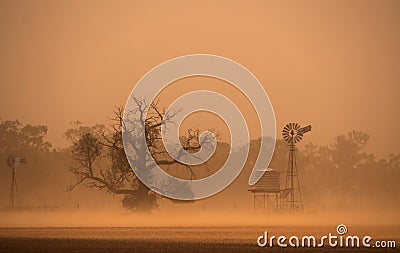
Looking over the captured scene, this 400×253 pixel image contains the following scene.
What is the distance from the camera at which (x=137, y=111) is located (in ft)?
154

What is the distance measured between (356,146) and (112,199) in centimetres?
2050

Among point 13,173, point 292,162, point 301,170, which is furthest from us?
point 301,170

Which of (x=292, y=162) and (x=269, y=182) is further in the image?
(x=269, y=182)

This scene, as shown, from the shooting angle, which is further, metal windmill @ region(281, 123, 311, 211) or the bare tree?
metal windmill @ region(281, 123, 311, 211)

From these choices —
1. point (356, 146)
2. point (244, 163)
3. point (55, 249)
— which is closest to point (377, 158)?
point (356, 146)

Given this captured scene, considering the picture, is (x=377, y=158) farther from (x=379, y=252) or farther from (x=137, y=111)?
→ (x=379, y=252)

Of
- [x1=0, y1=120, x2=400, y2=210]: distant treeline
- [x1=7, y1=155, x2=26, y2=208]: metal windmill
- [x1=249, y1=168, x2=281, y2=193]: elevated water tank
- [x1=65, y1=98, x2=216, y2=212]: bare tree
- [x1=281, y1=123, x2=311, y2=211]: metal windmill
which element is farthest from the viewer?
[x1=0, y1=120, x2=400, y2=210]: distant treeline

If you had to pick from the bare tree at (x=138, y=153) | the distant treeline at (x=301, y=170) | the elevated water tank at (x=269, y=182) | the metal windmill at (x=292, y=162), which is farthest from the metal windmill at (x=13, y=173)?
the metal windmill at (x=292, y=162)

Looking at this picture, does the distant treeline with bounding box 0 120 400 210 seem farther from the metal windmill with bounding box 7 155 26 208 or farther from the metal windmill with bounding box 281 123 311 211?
the metal windmill with bounding box 281 123 311 211

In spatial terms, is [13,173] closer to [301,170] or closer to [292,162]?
[292,162]

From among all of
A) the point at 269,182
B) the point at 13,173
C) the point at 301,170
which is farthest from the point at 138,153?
the point at 301,170

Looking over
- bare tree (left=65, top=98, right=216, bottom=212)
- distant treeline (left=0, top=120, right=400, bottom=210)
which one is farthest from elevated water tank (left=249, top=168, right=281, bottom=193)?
bare tree (left=65, top=98, right=216, bottom=212)

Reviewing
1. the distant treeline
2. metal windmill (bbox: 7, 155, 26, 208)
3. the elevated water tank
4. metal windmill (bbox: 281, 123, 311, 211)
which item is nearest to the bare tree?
metal windmill (bbox: 281, 123, 311, 211)

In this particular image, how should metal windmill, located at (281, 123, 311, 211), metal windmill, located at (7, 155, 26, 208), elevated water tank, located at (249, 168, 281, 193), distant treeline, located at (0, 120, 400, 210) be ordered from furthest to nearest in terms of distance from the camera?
distant treeline, located at (0, 120, 400, 210) < metal windmill, located at (7, 155, 26, 208) < elevated water tank, located at (249, 168, 281, 193) < metal windmill, located at (281, 123, 311, 211)
